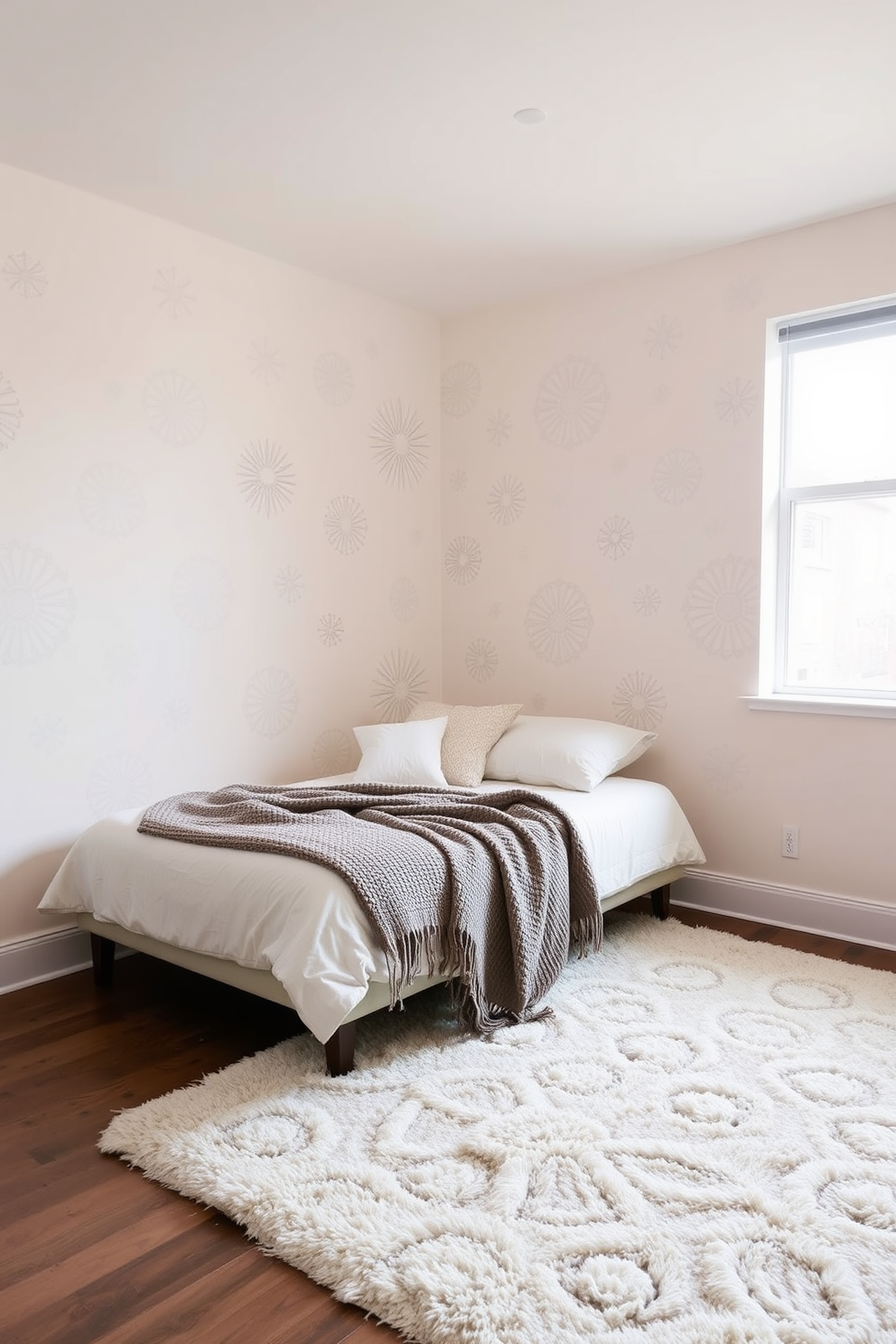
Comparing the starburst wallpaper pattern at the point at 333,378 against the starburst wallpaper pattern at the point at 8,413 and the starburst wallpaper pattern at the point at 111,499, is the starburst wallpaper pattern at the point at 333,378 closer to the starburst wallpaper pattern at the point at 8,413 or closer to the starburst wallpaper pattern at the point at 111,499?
the starburst wallpaper pattern at the point at 111,499

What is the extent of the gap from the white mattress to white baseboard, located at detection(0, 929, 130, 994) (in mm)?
204

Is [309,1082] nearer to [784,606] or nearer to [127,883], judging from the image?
[127,883]

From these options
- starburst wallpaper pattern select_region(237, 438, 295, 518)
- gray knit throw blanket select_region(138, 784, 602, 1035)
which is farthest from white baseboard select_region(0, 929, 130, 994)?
starburst wallpaper pattern select_region(237, 438, 295, 518)

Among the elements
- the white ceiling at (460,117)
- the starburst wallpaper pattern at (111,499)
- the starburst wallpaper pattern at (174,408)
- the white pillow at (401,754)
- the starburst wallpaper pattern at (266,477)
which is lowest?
the white pillow at (401,754)

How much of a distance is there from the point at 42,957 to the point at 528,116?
291 cm

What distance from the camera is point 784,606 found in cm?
372

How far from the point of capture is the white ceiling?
229 cm

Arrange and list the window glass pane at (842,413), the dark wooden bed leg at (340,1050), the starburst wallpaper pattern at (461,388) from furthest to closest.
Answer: the starburst wallpaper pattern at (461,388) → the window glass pane at (842,413) → the dark wooden bed leg at (340,1050)

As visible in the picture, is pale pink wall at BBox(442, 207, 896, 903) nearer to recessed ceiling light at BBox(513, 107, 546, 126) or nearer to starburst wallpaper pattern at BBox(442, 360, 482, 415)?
starburst wallpaper pattern at BBox(442, 360, 482, 415)

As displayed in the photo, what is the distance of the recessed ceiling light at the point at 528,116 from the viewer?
8.80ft

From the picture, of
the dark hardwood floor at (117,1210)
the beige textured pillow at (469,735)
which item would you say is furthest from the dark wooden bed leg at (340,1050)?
the beige textured pillow at (469,735)


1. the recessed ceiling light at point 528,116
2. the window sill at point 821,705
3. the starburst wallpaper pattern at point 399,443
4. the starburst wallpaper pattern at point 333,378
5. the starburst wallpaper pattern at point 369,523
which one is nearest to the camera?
the recessed ceiling light at point 528,116

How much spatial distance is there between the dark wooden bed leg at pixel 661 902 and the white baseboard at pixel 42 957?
2004 mm

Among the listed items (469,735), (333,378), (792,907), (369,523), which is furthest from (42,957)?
(792,907)
